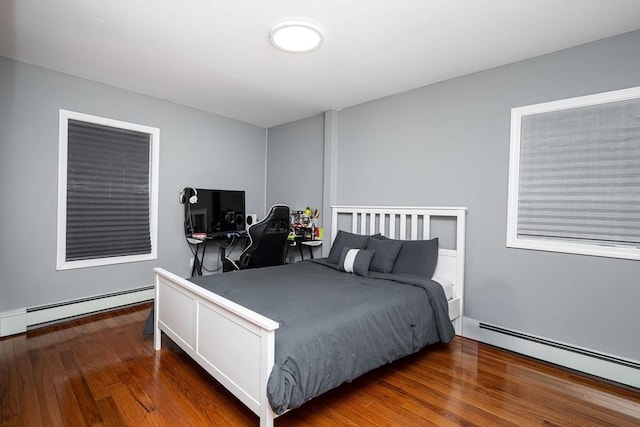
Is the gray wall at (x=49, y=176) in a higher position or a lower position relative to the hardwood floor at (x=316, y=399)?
higher

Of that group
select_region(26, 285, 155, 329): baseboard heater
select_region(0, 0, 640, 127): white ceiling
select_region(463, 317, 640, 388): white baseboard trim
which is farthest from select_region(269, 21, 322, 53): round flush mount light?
select_region(26, 285, 155, 329): baseboard heater

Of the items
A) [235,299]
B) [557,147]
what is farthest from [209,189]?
[557,147]

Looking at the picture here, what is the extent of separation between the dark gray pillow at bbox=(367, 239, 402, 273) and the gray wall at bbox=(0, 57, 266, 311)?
2.60 meters

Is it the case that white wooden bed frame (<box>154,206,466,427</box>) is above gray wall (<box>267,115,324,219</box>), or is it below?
below

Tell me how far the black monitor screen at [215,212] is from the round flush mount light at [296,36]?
237cm

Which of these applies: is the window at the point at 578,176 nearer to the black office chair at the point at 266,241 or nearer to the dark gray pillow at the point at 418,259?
the dark gray pillow at the point at 418,259

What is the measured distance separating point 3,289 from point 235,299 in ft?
7.84

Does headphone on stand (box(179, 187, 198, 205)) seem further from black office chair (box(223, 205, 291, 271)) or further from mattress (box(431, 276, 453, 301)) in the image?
mattress (box(431, 276, 453, 301))

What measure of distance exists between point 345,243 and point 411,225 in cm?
74

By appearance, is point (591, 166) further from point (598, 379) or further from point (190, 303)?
point (190, 303)

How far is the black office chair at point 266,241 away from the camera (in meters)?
3.27

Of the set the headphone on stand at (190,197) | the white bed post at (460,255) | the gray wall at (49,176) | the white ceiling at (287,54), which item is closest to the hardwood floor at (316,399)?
the white bed post at (460,255)

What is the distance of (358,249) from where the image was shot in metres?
3.15

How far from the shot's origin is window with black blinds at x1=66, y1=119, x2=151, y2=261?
3221mm
